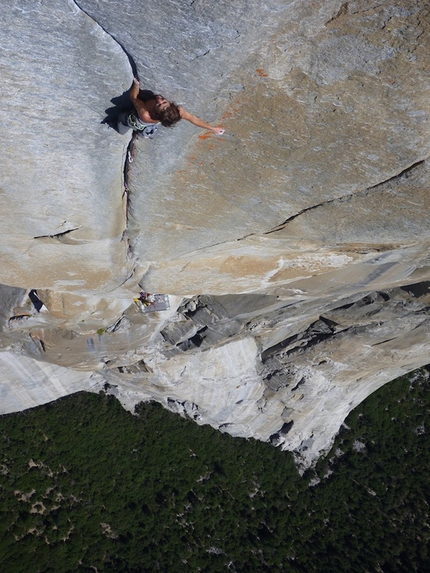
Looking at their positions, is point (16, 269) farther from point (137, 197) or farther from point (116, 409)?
point (116, 409)

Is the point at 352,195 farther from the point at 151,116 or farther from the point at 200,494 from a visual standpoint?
the point at 200,494

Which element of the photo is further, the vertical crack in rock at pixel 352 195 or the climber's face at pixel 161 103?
the vertical crack in rock at pixel 352 195

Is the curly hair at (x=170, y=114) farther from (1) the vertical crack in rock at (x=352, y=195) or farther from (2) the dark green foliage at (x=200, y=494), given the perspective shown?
(2) the dark green foliage at (x=200, y=494)

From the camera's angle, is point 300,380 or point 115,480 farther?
point 115,480

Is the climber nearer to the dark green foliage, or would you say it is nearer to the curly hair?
the curly hair

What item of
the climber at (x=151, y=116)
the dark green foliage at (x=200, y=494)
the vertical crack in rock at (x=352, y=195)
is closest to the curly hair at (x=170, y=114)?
the climber at (x=151, y=116)

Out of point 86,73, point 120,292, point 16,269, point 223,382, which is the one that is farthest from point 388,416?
point 86,73
